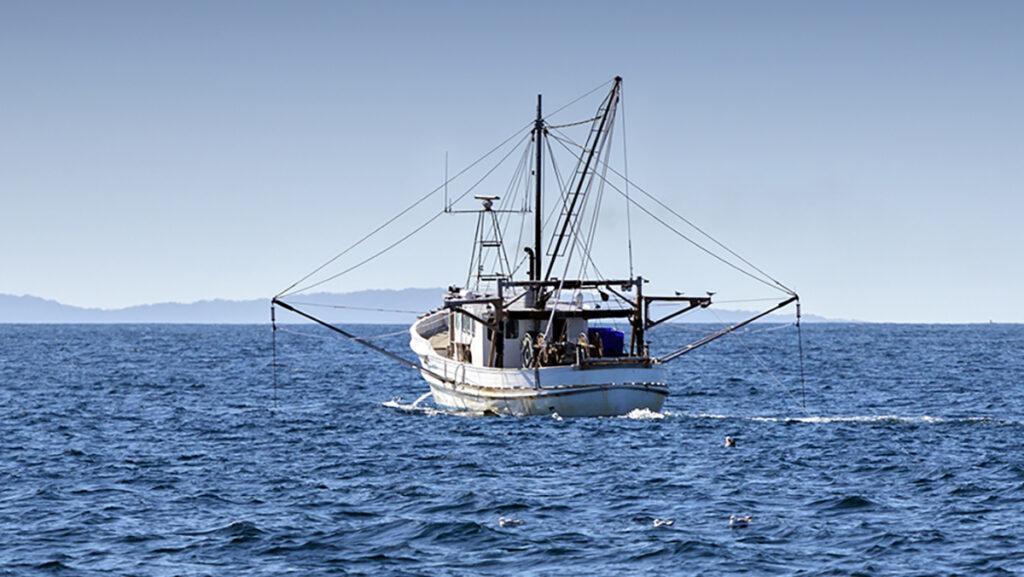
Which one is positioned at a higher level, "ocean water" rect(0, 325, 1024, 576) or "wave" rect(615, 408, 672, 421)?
"wave" rect(615, 408, 672, 421)

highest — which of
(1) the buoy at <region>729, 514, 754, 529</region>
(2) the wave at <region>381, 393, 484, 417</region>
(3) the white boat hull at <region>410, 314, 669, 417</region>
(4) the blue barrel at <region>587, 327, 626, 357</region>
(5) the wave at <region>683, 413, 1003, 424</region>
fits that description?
(4) the blue barrel at <region>587, 327, 626, 357</region>

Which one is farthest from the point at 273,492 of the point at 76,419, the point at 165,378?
the point at 165,378

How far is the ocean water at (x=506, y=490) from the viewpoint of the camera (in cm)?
2753

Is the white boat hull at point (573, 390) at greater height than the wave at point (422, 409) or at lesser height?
greater

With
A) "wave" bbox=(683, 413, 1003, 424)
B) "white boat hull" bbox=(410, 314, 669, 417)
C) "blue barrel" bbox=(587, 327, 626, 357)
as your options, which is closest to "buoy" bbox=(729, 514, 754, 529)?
"white boat hull" bbox=(410, 314, 669, 417)

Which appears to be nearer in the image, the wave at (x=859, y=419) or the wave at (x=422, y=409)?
the wave at (x=859, y=419)

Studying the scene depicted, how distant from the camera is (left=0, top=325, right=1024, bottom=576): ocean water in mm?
27531

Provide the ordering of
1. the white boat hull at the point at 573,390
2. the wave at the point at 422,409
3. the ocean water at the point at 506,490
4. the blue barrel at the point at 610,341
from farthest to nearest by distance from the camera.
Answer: the wave at the point at 422,409 < the blue barrel at the point at 610,341 < the white boat hull at the point at 573,390 < the ocean water at the point at 506,490

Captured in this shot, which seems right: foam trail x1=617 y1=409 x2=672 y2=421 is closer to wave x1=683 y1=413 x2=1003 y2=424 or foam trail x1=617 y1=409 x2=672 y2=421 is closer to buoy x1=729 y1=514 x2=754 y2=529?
wave x1=683 y1=413 x2=1003 y2=424

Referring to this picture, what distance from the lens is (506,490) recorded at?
3572cm

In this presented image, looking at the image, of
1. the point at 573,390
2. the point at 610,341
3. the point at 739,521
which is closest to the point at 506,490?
the point at 739,521

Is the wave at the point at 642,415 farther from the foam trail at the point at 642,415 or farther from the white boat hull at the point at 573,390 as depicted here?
the white boat hull at the point at 573,390

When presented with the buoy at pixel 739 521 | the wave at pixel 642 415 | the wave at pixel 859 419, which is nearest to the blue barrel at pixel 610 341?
the wave at pixel 859 419

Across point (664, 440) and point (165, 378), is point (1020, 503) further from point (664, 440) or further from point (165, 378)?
point (165, 378)
